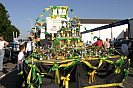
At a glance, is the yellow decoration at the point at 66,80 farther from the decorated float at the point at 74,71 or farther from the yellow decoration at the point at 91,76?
the yellow decoration at the point at 91,76

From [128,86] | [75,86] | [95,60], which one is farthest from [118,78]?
[75,86]

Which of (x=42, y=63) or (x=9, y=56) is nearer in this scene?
(x=42, y=63)

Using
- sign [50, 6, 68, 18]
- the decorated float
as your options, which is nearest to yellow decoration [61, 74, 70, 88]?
the decorated float

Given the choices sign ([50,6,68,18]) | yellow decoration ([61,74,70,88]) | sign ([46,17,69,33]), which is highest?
sign ([50,6,68,18])

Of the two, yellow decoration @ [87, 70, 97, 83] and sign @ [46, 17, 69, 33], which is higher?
sign @ [46, 17, 69, 33]

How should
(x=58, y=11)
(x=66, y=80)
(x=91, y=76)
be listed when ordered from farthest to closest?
(x=58, y=11) → (x=91, y=76) → (x=66, y=80)

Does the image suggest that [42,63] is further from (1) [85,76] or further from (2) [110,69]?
(2) [110,69]

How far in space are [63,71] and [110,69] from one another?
63.2 inches

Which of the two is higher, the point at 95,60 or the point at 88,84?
the point at 95,60

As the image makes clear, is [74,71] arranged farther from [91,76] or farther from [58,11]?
[58,11]

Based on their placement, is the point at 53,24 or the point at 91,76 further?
the point at 53,24

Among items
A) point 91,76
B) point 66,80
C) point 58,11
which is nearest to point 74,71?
point 66,80

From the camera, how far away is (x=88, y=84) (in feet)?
17.6

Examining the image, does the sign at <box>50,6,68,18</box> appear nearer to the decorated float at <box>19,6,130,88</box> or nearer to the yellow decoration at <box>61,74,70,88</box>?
the decorated float at <box>19,6,130,88</box>
